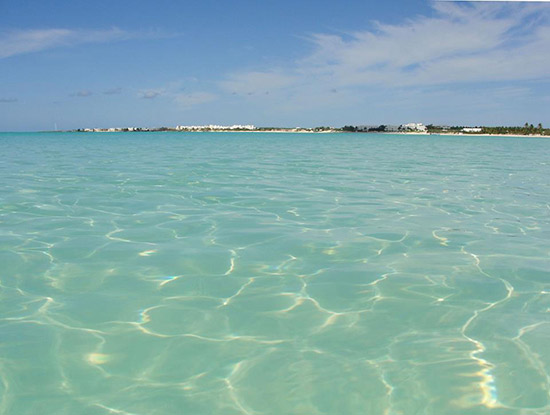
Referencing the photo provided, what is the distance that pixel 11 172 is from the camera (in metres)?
11.9

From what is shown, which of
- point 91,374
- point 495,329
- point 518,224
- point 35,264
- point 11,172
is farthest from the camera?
point 11,172

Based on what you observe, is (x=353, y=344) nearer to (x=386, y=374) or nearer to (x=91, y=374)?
(x=386, y=374)

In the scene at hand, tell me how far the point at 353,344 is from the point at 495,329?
104cm

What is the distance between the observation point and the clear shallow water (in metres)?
2.20

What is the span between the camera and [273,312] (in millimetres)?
3102

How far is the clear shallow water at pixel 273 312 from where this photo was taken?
7.23 ft

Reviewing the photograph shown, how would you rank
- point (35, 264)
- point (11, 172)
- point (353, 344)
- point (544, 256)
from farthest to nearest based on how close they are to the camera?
point (11, 172), point (544, 256), point (35, 264), point (353, 344)

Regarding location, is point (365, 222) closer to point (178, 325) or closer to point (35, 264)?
point (178, 325)

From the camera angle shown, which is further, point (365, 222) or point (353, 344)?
point (365, 222)

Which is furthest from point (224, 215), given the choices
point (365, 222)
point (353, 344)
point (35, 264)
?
point (353, 344)

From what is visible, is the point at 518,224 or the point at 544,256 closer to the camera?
the point at 544,256

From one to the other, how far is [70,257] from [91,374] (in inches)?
86.4

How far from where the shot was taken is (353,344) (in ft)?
8.73

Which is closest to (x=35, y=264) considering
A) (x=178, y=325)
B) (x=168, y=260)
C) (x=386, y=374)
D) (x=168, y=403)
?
(x=168, y=260)
